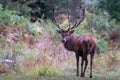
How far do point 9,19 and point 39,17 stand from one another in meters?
5.21

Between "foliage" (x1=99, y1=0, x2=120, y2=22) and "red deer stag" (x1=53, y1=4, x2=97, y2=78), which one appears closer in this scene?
"red deer stag" (x1=53, y1=4, x2=97, y2=78)

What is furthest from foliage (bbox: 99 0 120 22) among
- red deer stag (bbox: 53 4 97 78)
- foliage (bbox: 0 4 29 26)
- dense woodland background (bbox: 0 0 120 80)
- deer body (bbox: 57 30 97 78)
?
deer body (bbox: 57 30 97 78)

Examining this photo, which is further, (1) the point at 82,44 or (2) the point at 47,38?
(2) the point at 47,38

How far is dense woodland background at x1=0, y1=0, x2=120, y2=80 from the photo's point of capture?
1520 cm

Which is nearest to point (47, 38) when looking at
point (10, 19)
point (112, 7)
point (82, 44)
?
point (10, 19)

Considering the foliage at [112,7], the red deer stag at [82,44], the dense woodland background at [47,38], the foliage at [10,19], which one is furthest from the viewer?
the foliage at [112,7]

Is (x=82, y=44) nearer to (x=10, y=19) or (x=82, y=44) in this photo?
(x=82, y=44)

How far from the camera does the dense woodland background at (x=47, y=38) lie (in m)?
15.2

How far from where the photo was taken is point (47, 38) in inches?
843

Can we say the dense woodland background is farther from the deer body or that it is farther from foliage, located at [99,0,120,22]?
the deer body

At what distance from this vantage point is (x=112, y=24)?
23.9m

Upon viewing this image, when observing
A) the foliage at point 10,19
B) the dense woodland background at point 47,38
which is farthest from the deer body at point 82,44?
the foliage at point 10,19

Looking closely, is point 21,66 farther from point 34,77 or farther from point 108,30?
point 108,30

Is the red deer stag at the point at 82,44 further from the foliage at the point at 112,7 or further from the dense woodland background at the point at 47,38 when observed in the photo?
the foliage at the point at 112,7
